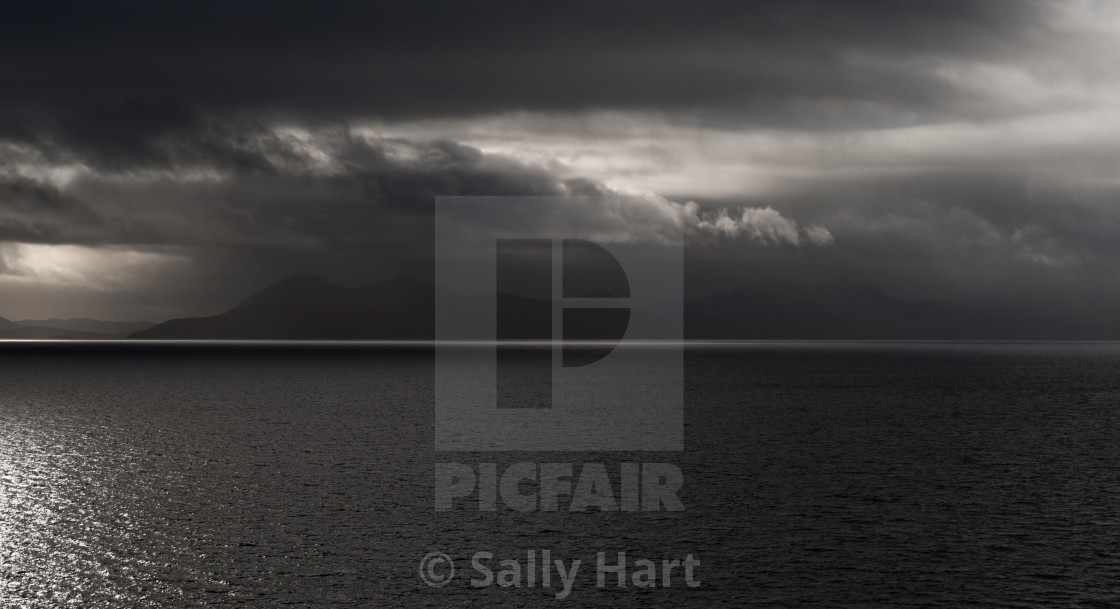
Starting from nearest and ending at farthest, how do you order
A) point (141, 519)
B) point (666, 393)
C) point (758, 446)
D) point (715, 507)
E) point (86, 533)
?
1. point (86, 533)
2. point (141, 519)
3. point (715, 507)
4. point (758, 446)
5. point (666, 393)

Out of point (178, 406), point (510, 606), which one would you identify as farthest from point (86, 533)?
point (178, 406)

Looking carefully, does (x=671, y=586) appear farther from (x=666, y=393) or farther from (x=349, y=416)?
(x=666, y=393)

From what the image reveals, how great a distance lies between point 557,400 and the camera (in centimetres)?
10675

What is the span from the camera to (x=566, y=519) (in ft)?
121

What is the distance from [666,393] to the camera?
120m

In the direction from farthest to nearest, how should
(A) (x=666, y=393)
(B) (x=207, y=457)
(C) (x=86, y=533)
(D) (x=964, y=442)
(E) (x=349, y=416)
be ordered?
(A) (x=666, y=393)
(E) (x=349, y=416)
(D) (x=964, y=442)
(B) (x=207, y=457)
(C) (x=86, y=533)

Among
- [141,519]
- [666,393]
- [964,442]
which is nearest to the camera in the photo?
[141,519]

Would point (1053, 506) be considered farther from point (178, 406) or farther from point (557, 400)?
point (178, 406)

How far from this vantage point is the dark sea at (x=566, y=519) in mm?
27078

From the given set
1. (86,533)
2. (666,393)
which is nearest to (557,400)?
(666,393)

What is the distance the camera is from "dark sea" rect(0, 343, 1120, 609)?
1066 inches

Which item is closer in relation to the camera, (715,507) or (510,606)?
(510,606)

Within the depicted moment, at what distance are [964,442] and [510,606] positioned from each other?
5002 centimetres

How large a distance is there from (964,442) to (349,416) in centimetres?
5184
